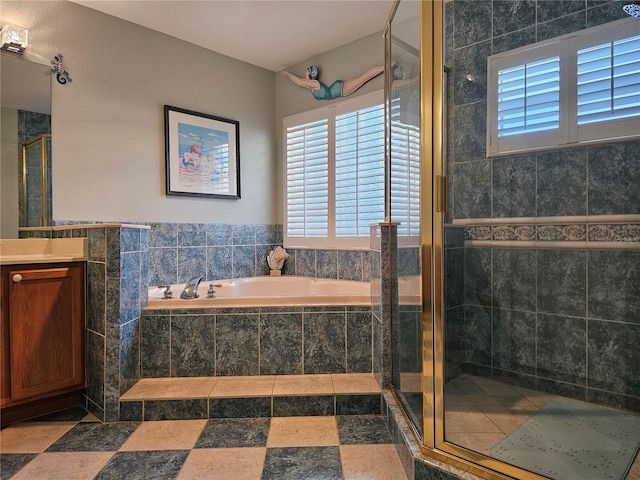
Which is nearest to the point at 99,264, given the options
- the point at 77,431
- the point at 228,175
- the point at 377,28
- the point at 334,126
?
the point at 77,431

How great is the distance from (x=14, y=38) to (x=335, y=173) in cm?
227

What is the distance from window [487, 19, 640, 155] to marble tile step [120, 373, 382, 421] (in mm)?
1590

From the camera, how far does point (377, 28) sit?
2945mm

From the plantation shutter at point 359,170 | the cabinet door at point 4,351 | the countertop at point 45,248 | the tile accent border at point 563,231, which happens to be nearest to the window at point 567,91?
the tile accent border at point 563,231

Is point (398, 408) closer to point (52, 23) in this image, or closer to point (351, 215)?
point (351, 215)

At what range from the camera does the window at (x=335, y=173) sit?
9.75 feet

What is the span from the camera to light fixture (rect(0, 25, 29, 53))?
2.22m

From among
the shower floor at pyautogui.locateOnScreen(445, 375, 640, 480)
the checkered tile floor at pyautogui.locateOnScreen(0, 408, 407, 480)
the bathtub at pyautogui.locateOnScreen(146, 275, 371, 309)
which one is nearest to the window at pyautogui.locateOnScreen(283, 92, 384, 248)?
the bathtub at pyautogui.locateOnScreen(146, 275, 371, 309)

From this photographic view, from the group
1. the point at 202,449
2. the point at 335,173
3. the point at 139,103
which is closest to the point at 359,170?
the point at 335,173

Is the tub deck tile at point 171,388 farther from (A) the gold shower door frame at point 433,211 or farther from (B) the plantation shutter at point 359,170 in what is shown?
(B) the plantation shutter at point 359,170

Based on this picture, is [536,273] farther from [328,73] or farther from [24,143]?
[24,143]

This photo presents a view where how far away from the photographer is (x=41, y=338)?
1922mm

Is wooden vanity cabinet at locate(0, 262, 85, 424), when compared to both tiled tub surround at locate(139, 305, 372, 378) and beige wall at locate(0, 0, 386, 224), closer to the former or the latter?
tiled tub surround at locate(139, 305, 372, 378)

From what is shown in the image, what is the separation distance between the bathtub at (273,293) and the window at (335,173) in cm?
36
